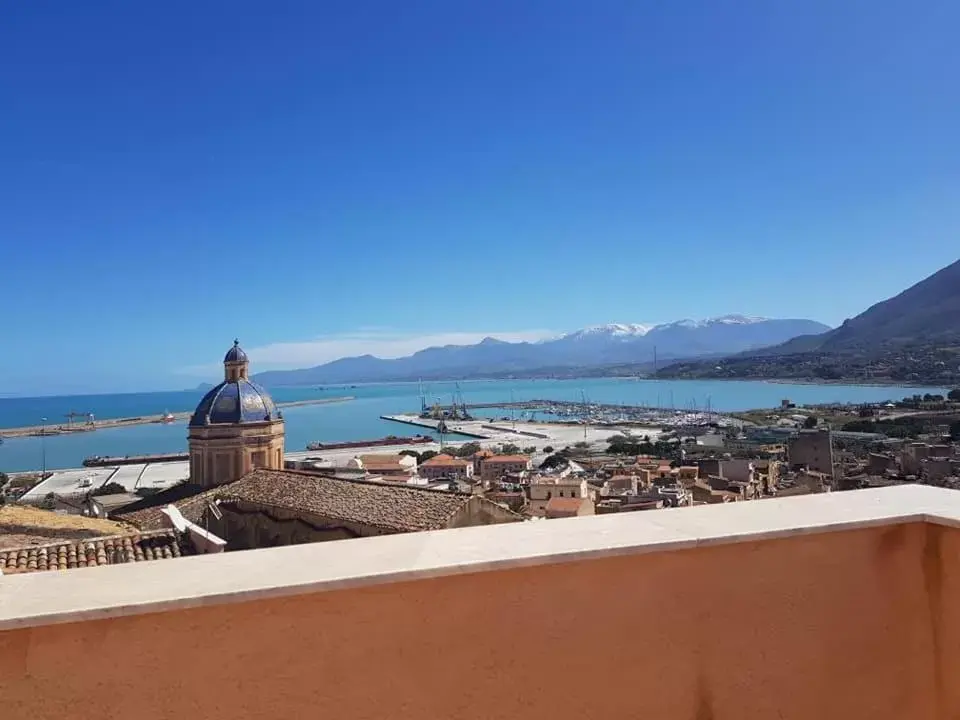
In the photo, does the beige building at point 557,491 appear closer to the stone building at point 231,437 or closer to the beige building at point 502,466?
the stone building at point 231,437

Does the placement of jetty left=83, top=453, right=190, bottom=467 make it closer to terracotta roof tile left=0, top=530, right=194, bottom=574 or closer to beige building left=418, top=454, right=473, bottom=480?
beige building left=418, top=454, right=473, bottom=480

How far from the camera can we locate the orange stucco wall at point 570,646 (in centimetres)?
107

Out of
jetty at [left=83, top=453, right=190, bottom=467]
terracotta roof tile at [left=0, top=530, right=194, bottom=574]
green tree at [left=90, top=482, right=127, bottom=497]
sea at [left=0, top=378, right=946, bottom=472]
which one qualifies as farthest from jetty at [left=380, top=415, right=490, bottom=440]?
terracotta roof tile at [left=0, top=530, right=194, bottom=574]

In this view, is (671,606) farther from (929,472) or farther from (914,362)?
(914,362)

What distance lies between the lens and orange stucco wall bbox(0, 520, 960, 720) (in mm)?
1072

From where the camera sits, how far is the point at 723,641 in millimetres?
1343

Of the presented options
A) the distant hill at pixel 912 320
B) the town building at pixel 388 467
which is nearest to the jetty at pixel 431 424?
the town building at pixel 388 467

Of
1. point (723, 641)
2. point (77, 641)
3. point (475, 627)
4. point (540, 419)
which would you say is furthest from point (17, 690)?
point (540, 419)

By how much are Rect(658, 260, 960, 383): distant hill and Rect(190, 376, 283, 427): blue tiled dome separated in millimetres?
93588

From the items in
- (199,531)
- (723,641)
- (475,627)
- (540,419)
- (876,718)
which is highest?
(475,627)

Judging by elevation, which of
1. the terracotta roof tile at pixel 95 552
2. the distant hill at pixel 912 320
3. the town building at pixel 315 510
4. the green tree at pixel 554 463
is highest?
the distant hill at pixel 912 320

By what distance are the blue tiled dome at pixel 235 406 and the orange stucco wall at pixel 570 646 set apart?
12.4 meters

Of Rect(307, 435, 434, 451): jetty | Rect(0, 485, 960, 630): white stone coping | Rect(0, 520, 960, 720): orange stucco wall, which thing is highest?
Rect(0, 485, 960, 630): white stone coping

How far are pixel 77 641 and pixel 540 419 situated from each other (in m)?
94.3
